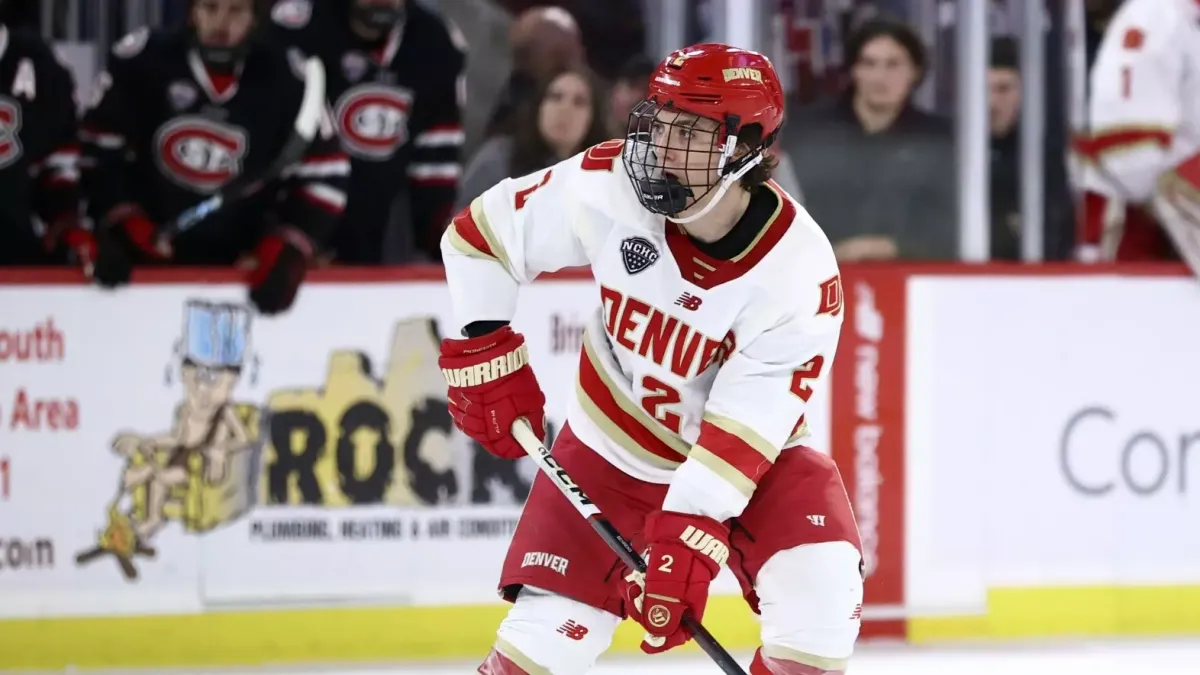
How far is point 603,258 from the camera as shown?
2742 mm

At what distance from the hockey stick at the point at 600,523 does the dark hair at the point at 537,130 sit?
1465 mm

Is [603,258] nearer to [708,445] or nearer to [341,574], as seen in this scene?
[708,445]

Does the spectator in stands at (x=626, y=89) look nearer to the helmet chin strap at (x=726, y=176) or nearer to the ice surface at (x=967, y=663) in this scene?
the ice surface at (x=967, y=663)

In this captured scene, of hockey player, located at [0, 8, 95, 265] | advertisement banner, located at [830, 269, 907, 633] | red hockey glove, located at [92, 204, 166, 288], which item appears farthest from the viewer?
advertisement banner, located at [830, 269, 907, 633]

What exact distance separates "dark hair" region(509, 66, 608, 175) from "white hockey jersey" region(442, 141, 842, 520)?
4.40 feet

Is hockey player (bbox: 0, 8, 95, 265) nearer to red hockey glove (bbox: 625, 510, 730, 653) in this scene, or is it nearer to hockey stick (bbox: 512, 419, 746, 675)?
hockey stick (bbox: 512, 419, 746, 675)

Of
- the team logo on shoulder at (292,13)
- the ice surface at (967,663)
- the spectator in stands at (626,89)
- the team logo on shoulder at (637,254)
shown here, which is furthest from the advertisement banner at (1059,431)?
the team logo on shoulder at (637,254)

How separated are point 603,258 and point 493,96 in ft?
5.39

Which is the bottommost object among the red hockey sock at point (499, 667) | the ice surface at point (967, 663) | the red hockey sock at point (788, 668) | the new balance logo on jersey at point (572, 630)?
the ice surface at point (967, 663)

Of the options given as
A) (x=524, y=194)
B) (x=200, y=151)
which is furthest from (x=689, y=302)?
(x=200, y=151)

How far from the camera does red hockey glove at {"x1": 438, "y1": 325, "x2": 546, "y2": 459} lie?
2834 mm

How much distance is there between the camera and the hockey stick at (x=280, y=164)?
12.9 feet

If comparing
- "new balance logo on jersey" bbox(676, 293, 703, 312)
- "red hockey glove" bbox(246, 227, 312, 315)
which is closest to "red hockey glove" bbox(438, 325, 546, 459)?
"new balance logo on jersey" bbox(676, 293, 703, 312)

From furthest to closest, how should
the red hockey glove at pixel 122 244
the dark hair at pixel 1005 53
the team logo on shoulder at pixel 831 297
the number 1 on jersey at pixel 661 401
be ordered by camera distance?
the dark hair at pixel 1005 53, the red hockey glove at pixel 122 244, the number 1 on jersey at pixel 661 401, the team logo on shoulder at pixel 831 297
